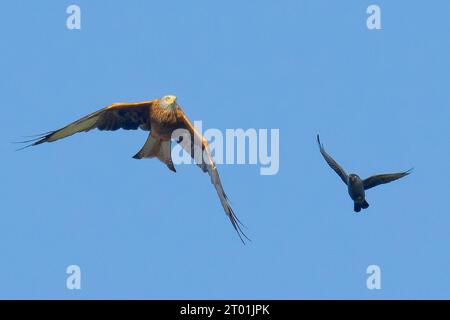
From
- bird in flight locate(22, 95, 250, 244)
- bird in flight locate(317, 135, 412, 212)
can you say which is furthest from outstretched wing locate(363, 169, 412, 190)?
bird in flight locate(22, 95, 250, 244)

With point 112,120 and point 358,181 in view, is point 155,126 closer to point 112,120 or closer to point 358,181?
point 112,120

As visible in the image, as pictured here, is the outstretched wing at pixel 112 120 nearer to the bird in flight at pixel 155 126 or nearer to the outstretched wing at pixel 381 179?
the bird in flight at pixel 155 126

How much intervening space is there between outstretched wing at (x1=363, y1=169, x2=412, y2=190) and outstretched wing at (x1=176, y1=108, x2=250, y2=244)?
2625 millimetres

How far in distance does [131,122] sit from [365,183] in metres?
4.21

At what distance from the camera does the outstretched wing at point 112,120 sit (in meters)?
30.6

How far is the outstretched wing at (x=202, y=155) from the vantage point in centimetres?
2998

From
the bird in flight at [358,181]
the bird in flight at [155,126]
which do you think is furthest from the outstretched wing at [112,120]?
the bird in flight at [358,181]

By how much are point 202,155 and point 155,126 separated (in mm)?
958

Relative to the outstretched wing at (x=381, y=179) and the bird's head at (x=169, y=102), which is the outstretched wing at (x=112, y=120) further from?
the outstretched wing at (x=381, y=179)

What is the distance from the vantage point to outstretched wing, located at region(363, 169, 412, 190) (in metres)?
31.0

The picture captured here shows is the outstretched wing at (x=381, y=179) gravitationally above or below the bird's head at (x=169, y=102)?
below
